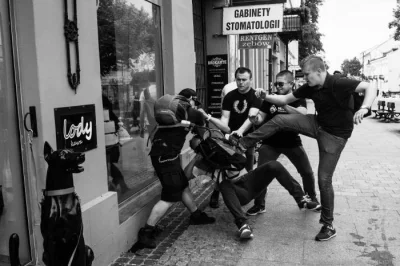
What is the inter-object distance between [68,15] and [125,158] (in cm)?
218

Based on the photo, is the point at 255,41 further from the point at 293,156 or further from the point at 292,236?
the point at 292,236

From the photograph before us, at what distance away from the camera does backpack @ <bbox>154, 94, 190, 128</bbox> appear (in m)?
4.52

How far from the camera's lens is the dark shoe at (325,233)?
471cm

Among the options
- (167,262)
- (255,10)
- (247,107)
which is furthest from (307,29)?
(167,262)

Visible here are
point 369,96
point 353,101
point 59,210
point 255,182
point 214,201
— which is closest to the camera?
point 59,210

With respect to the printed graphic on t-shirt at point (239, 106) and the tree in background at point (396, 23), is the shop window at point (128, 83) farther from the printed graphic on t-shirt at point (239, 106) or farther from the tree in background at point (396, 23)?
the tree in background at point (396, 23)

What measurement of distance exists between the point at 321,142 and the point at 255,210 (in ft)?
4.82

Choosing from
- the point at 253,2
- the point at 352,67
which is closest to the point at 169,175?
the point at 253,2

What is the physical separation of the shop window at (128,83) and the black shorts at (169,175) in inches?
25.1

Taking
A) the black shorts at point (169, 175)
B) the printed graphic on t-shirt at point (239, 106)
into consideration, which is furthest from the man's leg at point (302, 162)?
the black shorts at point (169, 175)

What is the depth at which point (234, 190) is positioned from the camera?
4891 millimetres

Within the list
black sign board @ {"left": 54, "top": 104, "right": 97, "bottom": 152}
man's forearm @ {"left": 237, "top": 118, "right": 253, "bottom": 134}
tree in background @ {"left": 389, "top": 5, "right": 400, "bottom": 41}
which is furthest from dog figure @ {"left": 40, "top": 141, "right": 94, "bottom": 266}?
tree in background @ {"left": 389, "top": 5, "right": 400, "bottom": 41}

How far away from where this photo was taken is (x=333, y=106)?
458cm

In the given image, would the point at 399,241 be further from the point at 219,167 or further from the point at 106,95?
the point at 106,95
